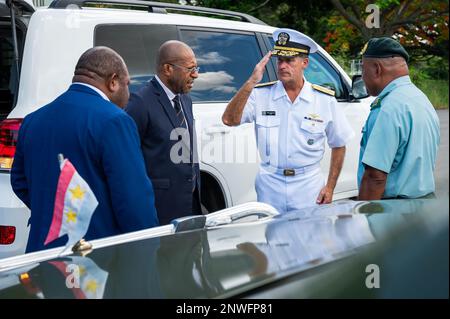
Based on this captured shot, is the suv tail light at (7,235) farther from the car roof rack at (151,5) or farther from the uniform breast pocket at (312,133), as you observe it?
the uniform breast pocket at (312,133)

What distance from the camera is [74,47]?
4.16 meters

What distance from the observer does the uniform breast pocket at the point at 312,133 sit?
3.96 meters

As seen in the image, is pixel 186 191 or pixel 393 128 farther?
pixel 186 191

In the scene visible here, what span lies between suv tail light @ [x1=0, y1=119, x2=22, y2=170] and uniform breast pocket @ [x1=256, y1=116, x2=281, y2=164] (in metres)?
1.32

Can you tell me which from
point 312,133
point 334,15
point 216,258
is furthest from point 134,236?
point 334,15

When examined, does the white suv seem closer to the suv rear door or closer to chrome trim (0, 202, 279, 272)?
the suv rear door

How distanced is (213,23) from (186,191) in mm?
1559

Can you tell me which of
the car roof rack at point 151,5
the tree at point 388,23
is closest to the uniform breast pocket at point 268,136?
the car roof rack at point 151,5

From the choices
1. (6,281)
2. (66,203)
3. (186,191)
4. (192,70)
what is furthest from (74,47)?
(6,281)

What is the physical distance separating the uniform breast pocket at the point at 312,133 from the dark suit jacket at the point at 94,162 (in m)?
1.34

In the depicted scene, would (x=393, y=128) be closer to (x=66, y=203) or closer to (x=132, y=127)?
(x=132, y=127)

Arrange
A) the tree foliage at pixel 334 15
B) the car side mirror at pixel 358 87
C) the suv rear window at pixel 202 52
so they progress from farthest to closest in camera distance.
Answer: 1. the tree foliage at pixel 334 15
2. the car side mirror at pixel 358 87
3. the suv rear window at pixel 202 52
